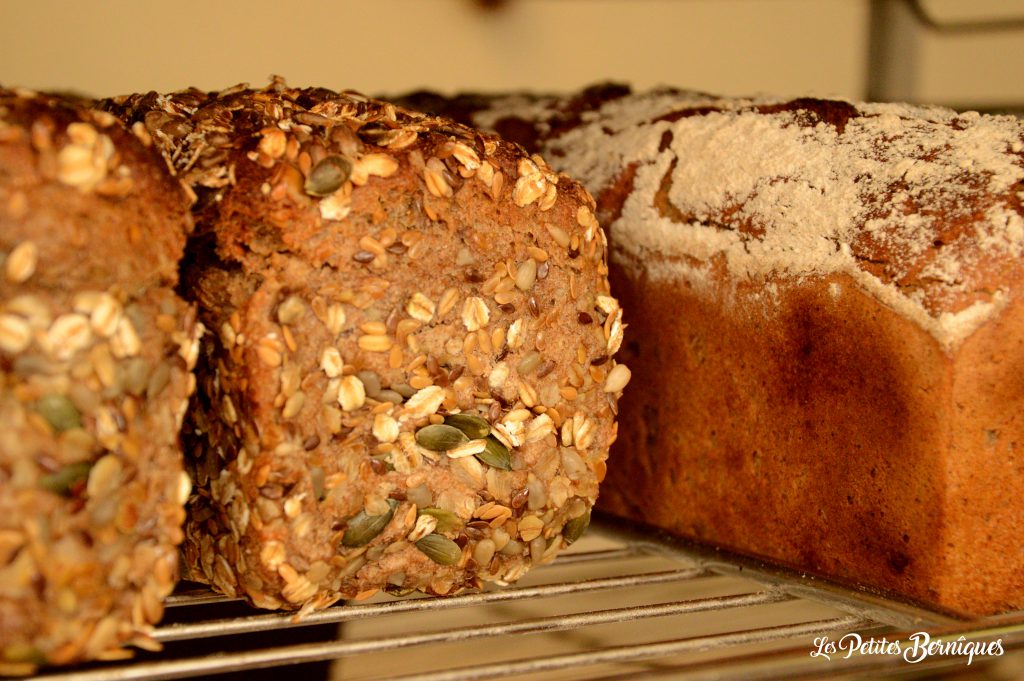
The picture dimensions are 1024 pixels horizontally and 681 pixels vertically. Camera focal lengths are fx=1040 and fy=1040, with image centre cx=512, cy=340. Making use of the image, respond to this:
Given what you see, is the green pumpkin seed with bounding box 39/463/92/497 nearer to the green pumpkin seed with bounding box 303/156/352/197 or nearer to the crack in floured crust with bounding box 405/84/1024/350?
the green pumpkin seed with bounding box 303/156/352/197

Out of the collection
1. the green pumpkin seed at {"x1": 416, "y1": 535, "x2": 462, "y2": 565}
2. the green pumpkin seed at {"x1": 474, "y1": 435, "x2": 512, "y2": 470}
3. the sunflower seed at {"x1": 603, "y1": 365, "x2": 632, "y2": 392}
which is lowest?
the green pumpkin seed at {"x1": 416, "y1": 535, "x2": 462, "y2": 565}

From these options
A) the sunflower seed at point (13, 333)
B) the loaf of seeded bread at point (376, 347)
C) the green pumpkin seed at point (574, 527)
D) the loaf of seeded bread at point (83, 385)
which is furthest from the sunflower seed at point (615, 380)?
the sunflower seed at point (13, 333)

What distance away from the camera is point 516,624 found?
94 cm

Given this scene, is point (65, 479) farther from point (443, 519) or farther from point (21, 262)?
point (443, 519)

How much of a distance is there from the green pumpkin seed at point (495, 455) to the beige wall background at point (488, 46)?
60.6 inches

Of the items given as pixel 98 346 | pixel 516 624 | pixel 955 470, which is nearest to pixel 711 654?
pixel 516 624

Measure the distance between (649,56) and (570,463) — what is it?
1942 millimetres

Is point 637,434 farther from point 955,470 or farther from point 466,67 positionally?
point 466,67

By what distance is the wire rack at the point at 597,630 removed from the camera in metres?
0.81

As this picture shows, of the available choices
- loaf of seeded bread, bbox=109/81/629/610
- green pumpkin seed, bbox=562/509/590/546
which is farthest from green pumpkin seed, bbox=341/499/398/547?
green pumpkin seed, bbox=562/509/590/546

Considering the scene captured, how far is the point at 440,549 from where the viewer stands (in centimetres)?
98

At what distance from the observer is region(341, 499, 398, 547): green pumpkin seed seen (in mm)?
922

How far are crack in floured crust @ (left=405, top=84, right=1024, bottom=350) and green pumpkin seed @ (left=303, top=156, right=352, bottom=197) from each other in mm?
497

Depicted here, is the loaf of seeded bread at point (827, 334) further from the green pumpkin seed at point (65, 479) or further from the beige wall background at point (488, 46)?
the beige wall background at point (488, 46)
